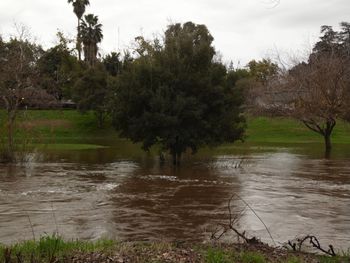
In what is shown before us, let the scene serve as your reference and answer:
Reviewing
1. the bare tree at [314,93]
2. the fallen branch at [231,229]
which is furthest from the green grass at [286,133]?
the fallen branch at [231,229]

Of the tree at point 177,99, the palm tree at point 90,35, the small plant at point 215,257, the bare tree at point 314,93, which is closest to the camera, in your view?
the small plant at point 215,257

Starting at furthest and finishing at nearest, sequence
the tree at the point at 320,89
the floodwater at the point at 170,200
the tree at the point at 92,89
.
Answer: the tree at the point at 92,89, the tree at the point at 320,89, the floodwater at the point at 170,200

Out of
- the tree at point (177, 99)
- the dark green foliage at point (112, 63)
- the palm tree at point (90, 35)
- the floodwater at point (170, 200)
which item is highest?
the palm tree at point (90, 35)

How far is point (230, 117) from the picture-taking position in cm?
2572

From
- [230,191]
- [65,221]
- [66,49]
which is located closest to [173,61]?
[230,191]

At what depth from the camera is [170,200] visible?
15.3 meters

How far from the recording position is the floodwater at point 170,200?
10.8m

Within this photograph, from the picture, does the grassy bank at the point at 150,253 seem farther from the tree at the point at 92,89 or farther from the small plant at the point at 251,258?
the tree at the point at 92,89

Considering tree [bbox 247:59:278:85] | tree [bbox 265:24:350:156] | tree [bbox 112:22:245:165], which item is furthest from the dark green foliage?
tree [bbox 112:22:245:165]

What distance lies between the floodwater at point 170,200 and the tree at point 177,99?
174 centimetres

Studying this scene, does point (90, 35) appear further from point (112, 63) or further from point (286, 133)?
point (286, 133)

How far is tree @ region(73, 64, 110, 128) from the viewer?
52438mm

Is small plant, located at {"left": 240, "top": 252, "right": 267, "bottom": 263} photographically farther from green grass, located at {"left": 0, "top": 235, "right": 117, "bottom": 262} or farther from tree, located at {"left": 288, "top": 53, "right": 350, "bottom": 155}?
tree, located at {"left": 288, "top": 53, "right": 350, "bottom": 155}

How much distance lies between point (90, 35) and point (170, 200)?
62.5 m
